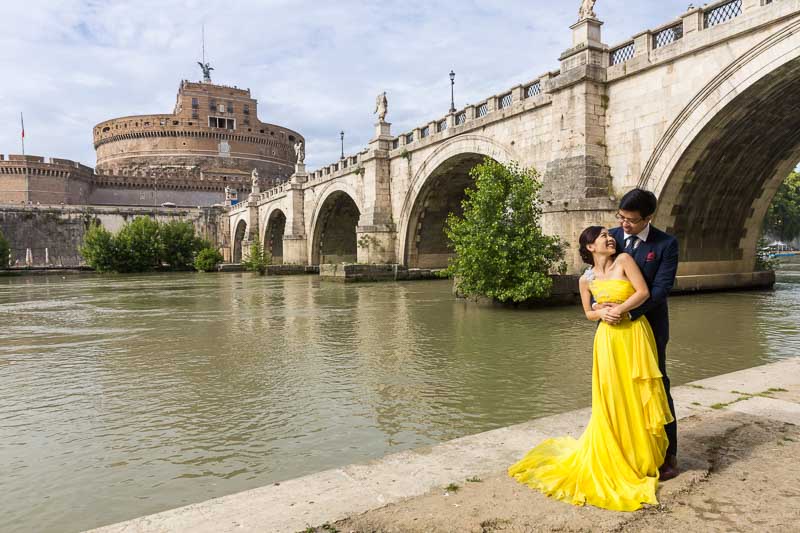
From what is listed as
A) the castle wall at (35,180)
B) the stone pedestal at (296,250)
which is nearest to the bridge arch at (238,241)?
the castle wall at (35,180)

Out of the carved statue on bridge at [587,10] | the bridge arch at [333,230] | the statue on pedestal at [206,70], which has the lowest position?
the bridge arch at [333,230]

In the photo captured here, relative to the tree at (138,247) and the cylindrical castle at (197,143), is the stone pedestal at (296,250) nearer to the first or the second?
the tree at (138,247)

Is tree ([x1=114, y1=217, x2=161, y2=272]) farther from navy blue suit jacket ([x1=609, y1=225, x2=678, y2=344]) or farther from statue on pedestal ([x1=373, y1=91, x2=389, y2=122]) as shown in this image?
navy blue suit jacket ([x1=609, y1=225, x2=678, y2=344])

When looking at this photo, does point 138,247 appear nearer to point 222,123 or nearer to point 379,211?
point 379,211

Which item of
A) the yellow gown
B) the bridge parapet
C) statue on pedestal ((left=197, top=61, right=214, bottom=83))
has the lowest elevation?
the yellow gown

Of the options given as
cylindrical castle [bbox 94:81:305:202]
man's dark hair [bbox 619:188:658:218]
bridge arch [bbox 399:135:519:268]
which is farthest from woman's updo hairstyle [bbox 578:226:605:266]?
cylindrical castle [bbox 94:81:305:202]

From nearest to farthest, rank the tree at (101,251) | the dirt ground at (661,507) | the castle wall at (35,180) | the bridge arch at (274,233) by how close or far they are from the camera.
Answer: the dirt ground at (661,507), the tree at (101,251), the bridge arch at (274,233), the castle wall at (35,180)

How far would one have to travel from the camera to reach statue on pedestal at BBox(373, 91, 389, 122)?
90.3 ft

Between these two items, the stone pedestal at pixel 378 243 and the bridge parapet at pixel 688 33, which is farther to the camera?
the stone pedestal at pixel 378 243

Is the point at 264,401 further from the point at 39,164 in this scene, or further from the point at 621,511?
the point at 39,164

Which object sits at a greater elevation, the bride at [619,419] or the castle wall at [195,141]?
the castle wall at [195,141]

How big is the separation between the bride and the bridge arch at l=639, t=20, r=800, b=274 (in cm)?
1118

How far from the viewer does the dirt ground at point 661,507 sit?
2447 mm

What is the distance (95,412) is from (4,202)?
232 feet
